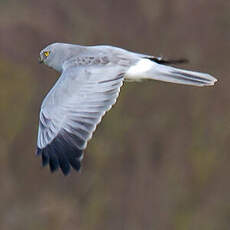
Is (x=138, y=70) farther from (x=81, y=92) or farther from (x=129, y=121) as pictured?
(x=129, y=121)

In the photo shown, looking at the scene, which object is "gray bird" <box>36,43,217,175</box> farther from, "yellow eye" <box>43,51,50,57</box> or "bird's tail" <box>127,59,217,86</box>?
"yellow eye" <box>43,51,50,57</box>

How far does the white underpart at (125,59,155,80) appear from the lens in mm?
9750

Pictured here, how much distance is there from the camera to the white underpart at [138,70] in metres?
9.75

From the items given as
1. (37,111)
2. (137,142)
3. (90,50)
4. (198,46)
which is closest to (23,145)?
(37,111)

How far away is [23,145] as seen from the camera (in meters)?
14.9

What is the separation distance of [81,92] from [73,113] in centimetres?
24

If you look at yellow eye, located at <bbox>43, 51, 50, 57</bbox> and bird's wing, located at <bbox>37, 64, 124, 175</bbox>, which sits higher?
yellow eye, located at <bbox>43, 51, 50, 57</bbox>

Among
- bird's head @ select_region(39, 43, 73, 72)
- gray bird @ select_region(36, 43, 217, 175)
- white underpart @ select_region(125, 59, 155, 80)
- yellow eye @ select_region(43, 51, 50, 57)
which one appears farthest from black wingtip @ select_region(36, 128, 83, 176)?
yellow eye @ select_region(43, 51, 50, 57)

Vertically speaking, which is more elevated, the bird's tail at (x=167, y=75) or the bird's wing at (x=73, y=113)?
the bird's tail at (x=167, y=75)

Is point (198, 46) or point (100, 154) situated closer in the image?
point (100, 154)

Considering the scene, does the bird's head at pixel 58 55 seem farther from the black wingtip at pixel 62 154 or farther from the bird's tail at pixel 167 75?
the black wingtip at pixel 62 154

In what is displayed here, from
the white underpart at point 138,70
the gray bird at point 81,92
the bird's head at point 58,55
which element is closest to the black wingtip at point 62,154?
the gray bird at point 81,92

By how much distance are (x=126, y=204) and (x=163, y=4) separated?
3.38 m

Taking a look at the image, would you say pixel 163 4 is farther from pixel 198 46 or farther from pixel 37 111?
pixel 37 111
